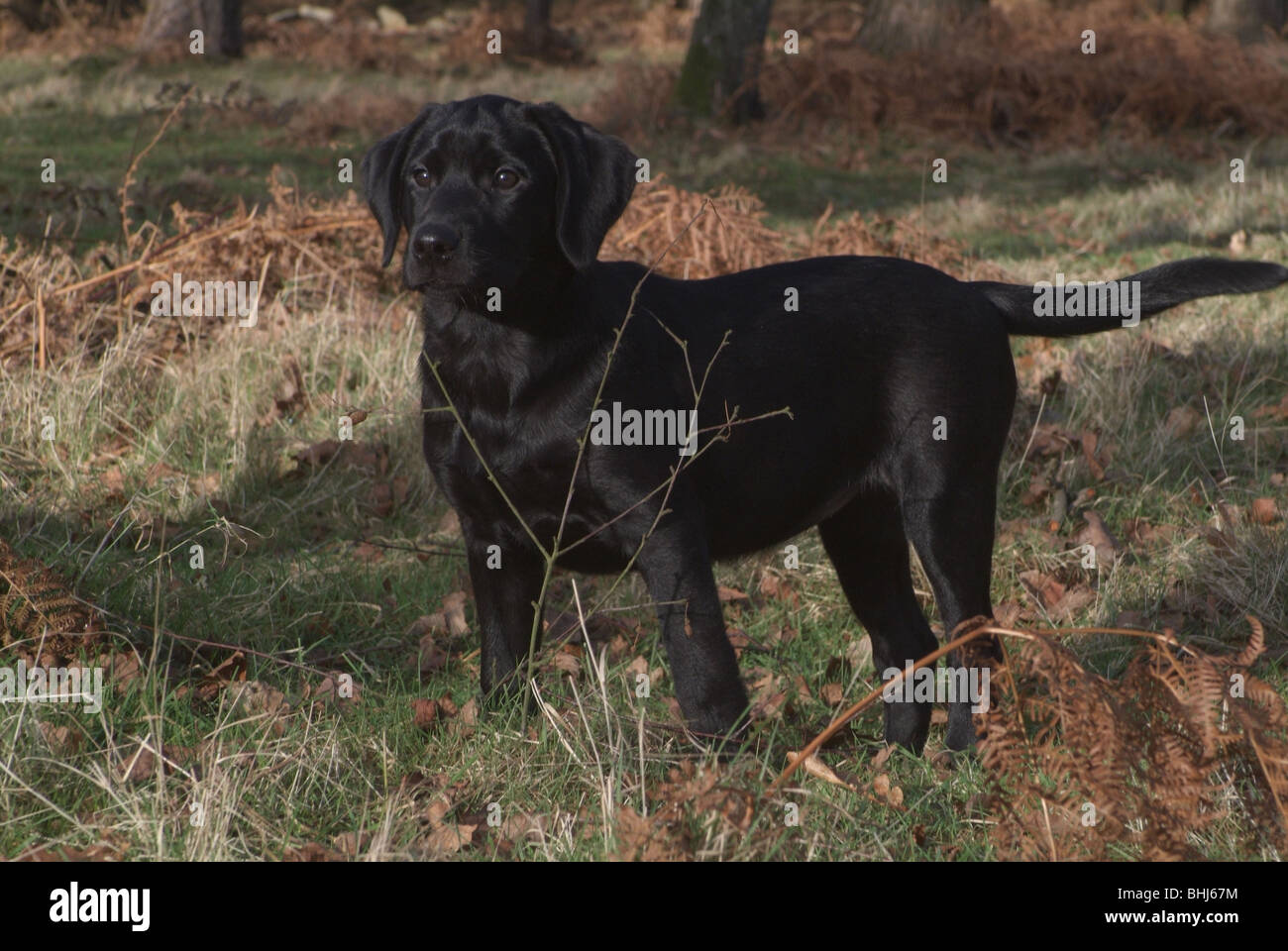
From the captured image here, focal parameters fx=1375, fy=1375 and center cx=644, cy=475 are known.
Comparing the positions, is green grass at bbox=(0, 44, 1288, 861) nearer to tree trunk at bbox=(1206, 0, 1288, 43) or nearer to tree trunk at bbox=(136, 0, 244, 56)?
tree trunk at bbox=(136, 0, 244, 56)

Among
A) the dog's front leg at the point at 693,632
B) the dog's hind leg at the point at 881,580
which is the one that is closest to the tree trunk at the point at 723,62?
the dog's hind leg at the point at 881,580

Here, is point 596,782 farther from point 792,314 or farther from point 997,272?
point 997,272

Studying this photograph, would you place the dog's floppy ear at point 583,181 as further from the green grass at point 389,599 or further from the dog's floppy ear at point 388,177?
the green grass at point 389,599

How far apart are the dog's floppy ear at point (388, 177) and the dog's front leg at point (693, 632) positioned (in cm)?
117

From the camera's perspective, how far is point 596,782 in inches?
127

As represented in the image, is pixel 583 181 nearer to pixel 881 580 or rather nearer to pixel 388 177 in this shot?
pixel 388 177

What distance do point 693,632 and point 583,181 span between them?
123cm

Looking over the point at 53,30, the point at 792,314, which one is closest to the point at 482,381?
the point at 792,314

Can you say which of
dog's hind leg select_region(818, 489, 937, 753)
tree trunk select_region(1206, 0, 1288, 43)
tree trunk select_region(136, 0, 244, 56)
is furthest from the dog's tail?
tree trunk select_region(1206, 0, 1288, 43)

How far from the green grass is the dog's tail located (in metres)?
1.12

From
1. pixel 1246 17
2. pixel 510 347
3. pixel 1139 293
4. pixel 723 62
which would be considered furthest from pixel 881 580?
pixel 1246 17

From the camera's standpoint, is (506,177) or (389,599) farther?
(389,599)

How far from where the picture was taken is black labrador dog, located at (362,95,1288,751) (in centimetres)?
346

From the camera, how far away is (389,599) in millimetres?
4766
